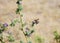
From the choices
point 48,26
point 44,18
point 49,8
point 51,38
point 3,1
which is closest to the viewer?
point 51,38

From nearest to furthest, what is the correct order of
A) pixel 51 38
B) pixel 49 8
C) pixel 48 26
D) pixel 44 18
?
pixel 51 38
pixel 48 26
pixel 44 18
pixel 49 8

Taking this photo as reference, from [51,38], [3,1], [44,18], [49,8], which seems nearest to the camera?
[51,38]

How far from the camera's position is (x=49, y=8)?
463cm

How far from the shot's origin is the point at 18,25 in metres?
4.14

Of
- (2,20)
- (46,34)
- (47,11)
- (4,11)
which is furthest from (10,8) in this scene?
(46,34)

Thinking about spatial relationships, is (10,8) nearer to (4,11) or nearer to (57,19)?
(4,11)

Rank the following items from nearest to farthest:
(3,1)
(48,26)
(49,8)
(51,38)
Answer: (51,38)
(48,26)
(49,8)
(3,1)

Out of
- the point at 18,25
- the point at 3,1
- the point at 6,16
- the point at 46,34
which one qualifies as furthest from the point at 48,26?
the point at 3,1

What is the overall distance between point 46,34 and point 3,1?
1.57 meters

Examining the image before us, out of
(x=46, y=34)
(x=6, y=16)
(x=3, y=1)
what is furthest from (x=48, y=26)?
(x=3, y=1)

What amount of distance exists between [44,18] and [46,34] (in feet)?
1.81

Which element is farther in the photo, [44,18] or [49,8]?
[49,8]

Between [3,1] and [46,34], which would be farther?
[3,1]

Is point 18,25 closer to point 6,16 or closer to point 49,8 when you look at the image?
point 6,16
